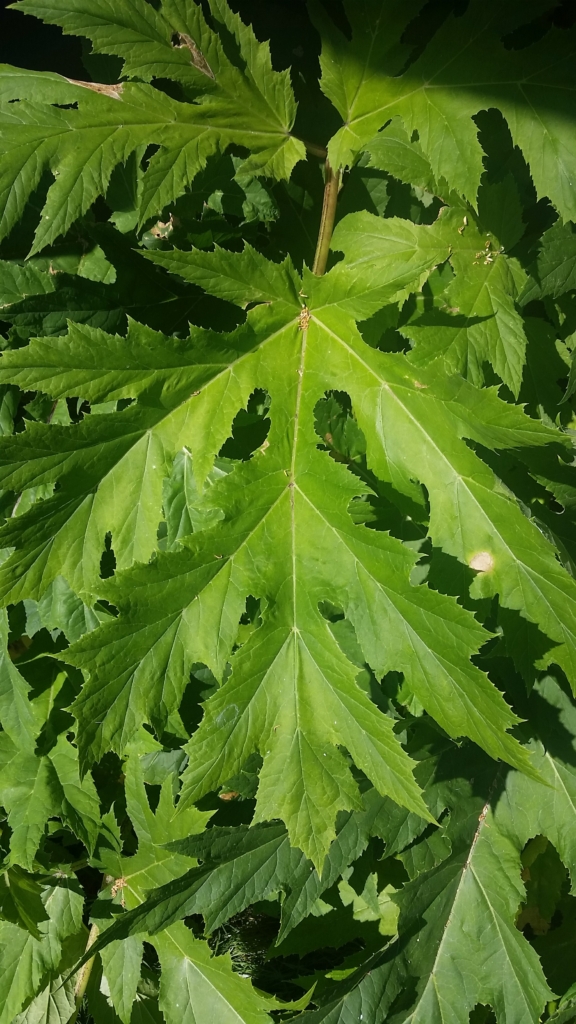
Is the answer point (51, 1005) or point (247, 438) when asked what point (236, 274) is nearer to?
point (247, 438)

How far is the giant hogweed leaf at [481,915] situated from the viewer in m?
1.74

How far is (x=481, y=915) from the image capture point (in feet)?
5.95

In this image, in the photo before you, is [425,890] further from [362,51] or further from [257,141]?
[362,51]

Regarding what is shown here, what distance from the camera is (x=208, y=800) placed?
2.14m

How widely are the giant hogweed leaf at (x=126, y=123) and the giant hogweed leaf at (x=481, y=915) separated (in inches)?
60.3

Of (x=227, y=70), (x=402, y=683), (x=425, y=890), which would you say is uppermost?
(x=227, y=70)

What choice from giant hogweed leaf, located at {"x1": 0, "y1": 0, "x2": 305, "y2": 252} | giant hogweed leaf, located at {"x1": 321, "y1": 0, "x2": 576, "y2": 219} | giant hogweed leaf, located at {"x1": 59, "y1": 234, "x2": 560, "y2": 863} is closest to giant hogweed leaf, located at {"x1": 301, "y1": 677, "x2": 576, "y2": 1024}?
giant hogweed leaf, located at {"x1": 59, "y1": 234, "x2": 560, "y2": 863}

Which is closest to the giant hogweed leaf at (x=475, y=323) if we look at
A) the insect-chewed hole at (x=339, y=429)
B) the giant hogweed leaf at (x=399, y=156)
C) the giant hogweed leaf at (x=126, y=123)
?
the giant hogweed leaf at (x=399, y=156)

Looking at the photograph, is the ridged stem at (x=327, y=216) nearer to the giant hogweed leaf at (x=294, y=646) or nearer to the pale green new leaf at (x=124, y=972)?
the giant hogweed leaf at (x=294, y=646)

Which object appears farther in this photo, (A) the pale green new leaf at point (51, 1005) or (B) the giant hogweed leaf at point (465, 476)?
(A) the pale green new leaf at point (51, 1005)

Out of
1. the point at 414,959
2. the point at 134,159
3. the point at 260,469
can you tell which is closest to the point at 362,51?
the point at 134,159

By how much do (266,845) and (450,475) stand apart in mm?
1043

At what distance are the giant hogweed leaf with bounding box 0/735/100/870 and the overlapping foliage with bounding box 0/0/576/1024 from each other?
0.05 feet

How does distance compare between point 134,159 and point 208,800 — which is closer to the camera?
point 134,159
